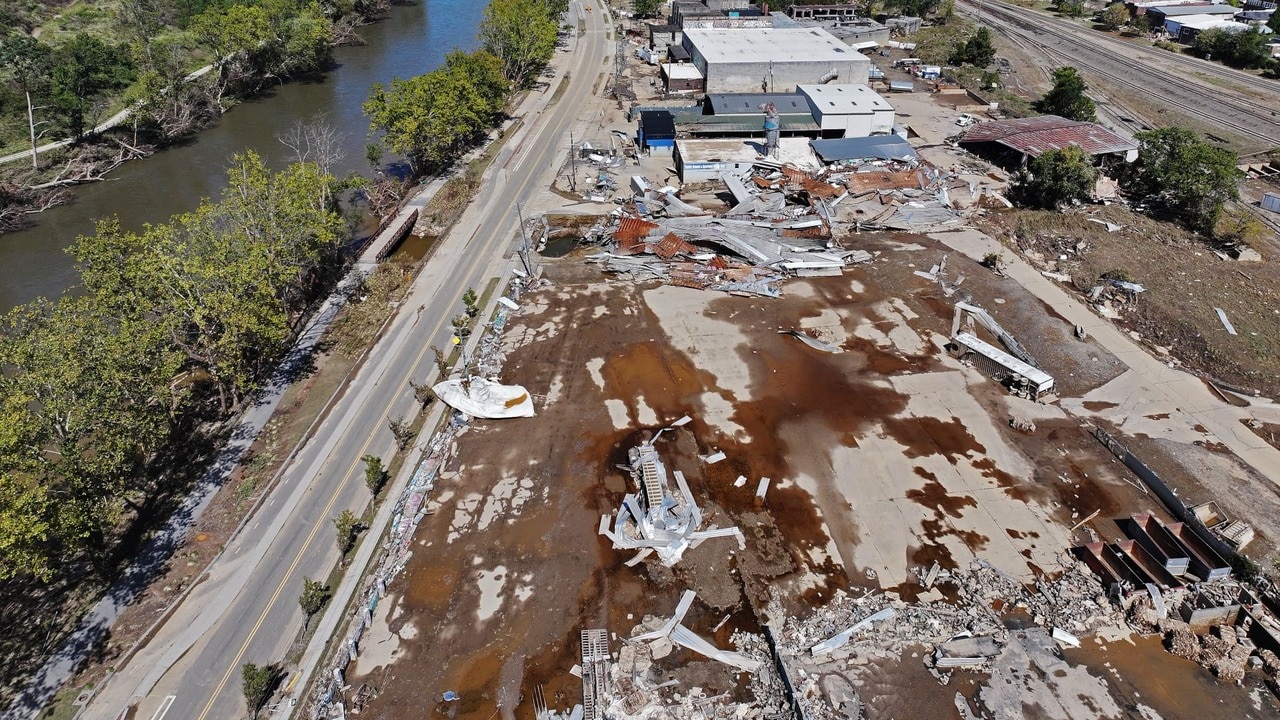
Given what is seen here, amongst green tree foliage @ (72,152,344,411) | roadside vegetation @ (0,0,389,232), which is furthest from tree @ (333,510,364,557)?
roadside vegetation @ (0,0,389,232)

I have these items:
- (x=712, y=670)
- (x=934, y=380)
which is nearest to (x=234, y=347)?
(x=712, y=670)

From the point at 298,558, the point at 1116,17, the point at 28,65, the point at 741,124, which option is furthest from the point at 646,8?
the point at 298,558

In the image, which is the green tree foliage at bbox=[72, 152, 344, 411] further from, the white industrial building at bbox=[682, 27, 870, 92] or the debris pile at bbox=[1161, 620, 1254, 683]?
the white industrial building at bbox=[682, 27, 870, 92]

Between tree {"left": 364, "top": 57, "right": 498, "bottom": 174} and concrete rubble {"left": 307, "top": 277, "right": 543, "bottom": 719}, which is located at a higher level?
tree {"left": 364, "top": 57, "right": 498, "bottom": 174}

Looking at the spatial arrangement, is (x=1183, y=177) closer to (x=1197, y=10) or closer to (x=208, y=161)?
(x=1197, y=10)

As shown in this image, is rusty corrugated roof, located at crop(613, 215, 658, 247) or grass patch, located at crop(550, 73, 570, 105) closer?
rusty corrugated roof, located at crop(613, 215, 658, 247)

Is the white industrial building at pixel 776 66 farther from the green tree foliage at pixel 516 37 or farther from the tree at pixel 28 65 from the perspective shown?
the tree at pixel 28 65

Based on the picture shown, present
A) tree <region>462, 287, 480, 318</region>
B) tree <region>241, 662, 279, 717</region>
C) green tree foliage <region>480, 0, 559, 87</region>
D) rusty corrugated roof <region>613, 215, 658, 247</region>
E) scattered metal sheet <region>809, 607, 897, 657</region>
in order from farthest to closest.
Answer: green tree foliage <region>480, 0, 559, 87</region> < rusty corrugated roof <region>613, 215, 658, 247</region> < tree <region>462, 287, 480, 318</region> < scattered metal sheet <region>809, 607, 897, 657</region> < tree <region>241, 662, 279, 717</region>
